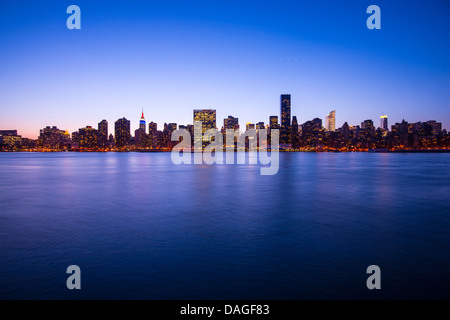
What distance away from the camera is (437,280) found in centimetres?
940

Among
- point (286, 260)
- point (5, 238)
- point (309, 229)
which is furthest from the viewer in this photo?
point (309, 229)

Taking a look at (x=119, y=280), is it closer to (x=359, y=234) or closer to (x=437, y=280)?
(x=437, y=280)

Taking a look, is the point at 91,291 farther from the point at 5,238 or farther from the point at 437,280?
the point at 437,280

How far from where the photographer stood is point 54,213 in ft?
66.1

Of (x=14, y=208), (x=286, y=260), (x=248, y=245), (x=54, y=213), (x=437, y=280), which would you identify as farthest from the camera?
(x=14, y=208)

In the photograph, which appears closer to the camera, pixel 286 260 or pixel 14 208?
pixel 286 260

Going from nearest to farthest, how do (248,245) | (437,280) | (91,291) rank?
(91,291)
(437,280)
(248,245)

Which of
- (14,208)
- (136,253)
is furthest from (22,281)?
(14,208)

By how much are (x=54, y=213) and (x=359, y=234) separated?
789 inches

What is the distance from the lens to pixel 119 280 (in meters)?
9.47

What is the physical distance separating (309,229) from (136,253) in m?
9.38

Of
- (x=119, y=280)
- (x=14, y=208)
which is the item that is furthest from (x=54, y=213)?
(x=119, y=280)
